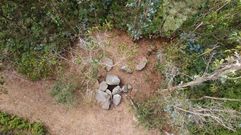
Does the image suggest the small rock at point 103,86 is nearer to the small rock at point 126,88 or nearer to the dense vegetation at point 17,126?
the small rock at point 126,88

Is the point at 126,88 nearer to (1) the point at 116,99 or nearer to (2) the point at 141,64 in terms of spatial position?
(1) the point at 116,99

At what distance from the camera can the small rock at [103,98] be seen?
27.4 feet

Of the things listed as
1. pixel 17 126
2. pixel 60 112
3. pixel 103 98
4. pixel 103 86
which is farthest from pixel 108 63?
pixel 17 126

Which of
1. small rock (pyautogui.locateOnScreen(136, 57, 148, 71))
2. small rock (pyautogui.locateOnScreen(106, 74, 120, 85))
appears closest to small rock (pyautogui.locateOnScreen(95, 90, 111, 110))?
small rock (pyautogui.locateOnScreen(106, 74, 120, 85))

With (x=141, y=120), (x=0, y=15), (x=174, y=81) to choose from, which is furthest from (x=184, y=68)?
(x=0, y=15)

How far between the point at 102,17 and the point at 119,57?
918mm

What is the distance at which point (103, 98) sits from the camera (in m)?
8.35

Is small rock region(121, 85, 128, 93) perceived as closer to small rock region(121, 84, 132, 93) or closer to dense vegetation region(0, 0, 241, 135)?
small rock region(121, 84, 132, 93)

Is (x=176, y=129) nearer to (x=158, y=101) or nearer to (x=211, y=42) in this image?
(x=158, y=101)

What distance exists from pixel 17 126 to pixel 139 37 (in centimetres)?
311

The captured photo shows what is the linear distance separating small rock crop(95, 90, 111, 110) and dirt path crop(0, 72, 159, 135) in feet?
0.54

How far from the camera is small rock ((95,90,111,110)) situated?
8344 millimetres

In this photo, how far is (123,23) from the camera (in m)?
8.32

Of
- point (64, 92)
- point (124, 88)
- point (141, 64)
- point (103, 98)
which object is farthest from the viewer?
point (141, 64)
